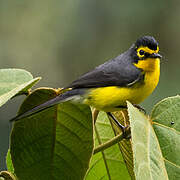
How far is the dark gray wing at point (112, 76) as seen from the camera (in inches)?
101

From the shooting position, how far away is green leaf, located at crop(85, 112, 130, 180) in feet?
6.10

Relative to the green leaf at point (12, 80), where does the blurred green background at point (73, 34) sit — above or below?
below

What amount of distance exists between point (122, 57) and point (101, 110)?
0.77 metres

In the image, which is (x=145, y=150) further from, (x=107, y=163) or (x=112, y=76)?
(x=112, y=76)

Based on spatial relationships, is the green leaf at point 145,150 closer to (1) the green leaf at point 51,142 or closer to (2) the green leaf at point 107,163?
(1) the green leaf at point 51,142

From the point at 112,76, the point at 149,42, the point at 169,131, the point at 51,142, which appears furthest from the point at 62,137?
the point at 149,42

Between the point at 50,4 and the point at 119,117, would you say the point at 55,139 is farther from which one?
the point at 50,4

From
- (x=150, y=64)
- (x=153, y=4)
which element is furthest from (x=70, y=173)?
(x=153, y=4)

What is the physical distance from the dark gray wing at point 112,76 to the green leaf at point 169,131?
0.92 metres

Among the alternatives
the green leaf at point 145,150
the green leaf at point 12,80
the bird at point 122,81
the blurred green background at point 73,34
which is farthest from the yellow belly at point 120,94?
the blurred green background at point 73,34

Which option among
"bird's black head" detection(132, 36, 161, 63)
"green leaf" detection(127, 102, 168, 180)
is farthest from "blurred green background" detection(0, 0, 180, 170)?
"green leaf" detection(127, 102, 168, 180)

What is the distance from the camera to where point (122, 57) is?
2.84 metres

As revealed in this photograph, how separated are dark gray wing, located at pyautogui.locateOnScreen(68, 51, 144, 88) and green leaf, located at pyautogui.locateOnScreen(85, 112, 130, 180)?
612mm

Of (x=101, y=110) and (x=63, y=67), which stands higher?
(x=101, y=110)
